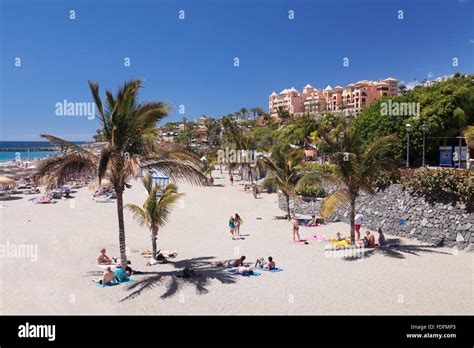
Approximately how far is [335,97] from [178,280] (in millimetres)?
110082

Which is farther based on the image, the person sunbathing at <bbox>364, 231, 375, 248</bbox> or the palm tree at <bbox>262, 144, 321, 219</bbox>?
the palm tree at <bbox>262, 144, 321, 219</bbox>

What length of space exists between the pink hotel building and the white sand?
230ft

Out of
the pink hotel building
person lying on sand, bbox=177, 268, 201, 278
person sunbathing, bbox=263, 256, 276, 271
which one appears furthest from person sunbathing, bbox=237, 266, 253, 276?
the pink hotel building

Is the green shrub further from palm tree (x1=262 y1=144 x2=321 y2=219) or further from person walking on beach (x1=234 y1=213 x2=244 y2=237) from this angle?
person walking on beach (x1=234 y1=213 x2=244 y2=237)

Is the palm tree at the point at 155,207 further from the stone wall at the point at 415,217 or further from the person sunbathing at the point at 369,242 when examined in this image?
the stone wall at the point at 415,217

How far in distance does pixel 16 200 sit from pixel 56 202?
13.1 feet

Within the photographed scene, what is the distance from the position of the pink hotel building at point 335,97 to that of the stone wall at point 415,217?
220ft

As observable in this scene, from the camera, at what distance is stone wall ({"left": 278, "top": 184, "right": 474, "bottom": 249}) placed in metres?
13.3

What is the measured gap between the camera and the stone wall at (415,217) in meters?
13.3

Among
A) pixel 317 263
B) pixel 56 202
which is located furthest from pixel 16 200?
pixel 317 263

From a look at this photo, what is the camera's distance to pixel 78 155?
9.83 metres

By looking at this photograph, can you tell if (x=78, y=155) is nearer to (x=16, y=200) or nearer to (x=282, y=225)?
(x=282, y=225)

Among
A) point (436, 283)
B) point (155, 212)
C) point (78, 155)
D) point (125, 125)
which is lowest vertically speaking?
point (436, 283)
